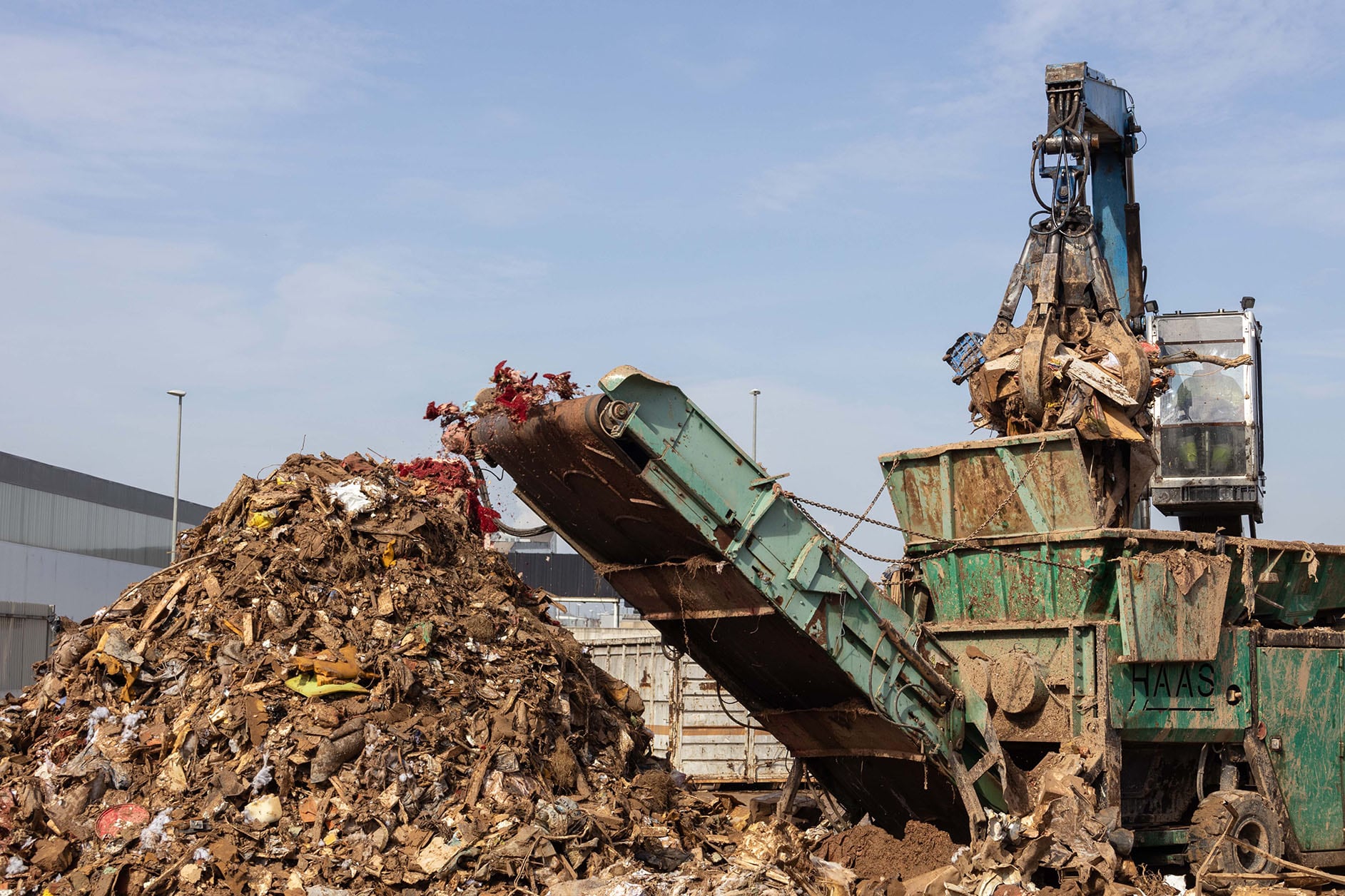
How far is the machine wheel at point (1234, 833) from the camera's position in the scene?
8516mm

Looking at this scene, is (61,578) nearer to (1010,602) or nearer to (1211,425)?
(1211,425)

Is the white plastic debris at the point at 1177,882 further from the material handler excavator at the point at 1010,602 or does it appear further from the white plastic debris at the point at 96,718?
the white plastic debris at the point at 96,718

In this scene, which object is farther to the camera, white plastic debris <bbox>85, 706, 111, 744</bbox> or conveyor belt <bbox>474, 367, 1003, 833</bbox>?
white plastic debris <bbox>85, 706, 111, 744</bbox>

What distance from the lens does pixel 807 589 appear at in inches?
299

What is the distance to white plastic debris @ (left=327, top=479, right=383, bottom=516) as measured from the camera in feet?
27.9

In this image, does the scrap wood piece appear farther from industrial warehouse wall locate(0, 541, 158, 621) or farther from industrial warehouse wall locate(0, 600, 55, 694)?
industrial warehouse wall locate(0, 541, 158, 621)

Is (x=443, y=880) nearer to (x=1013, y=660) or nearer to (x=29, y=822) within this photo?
(x=29, y=822)

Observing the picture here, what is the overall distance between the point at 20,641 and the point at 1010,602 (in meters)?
17.8

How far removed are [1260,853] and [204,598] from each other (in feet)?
21.7

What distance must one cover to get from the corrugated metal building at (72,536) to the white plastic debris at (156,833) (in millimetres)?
17764

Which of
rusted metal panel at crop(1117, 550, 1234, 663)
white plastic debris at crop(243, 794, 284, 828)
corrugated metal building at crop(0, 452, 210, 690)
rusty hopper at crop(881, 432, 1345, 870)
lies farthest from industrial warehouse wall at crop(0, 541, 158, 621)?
rusted metal panel at crop(1117, 550, 1234, 663)

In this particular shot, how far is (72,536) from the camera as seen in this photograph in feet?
102

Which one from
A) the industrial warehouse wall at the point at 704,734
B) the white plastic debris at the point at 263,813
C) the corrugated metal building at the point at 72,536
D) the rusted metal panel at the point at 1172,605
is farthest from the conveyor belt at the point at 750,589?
the corrugated metal building at the point at 72,536

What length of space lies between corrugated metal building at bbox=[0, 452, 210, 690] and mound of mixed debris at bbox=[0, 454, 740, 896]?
1677 centimetres
